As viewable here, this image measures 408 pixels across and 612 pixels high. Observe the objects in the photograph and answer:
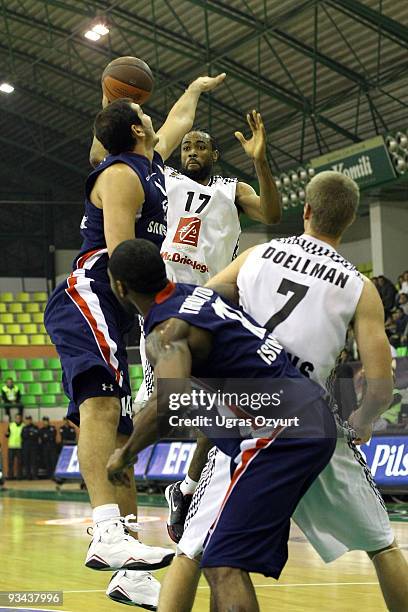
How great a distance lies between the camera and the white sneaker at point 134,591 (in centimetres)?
462

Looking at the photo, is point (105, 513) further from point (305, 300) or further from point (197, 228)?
point (197, 228)

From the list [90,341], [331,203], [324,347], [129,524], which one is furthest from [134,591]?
[331,203]

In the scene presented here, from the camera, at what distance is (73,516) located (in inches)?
493

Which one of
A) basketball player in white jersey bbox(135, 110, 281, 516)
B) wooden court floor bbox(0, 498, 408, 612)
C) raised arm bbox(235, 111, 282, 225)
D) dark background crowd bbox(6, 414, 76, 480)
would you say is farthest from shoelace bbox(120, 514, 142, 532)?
dark background crowd bbox(6, 414, 76, 480)

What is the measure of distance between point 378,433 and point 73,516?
12.2 feet

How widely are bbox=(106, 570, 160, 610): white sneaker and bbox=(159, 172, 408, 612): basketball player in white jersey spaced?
1.65ft

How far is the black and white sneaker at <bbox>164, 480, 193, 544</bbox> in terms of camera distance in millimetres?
5208

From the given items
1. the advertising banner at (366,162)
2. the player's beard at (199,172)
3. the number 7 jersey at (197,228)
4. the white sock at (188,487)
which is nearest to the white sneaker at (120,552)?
the white sock at (188,487)

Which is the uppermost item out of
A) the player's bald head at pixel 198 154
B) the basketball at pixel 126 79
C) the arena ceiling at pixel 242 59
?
the arena ceiling at pixel 242 59

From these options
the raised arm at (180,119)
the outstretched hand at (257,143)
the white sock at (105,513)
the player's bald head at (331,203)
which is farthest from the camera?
the raised arm at (180,119)

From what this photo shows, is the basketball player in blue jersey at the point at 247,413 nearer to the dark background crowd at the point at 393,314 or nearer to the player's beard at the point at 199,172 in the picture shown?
the player's beard at the point at 199,172

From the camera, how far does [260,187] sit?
5.54 meters

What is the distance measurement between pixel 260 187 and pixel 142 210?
998 mm

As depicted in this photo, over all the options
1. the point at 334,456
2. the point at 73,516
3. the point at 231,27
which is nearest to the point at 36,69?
the point at 231,27
